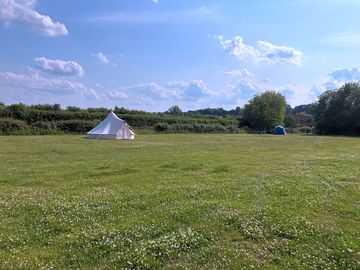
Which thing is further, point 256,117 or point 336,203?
point 256,117

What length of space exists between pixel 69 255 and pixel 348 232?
5777 millimetres

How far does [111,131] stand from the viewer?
51.2 metres

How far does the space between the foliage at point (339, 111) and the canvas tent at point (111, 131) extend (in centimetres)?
5767

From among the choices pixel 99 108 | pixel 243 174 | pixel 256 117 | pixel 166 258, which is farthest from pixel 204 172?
pixel 256 117

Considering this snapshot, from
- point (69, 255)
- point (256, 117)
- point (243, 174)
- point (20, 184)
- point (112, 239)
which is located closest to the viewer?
point (69, 255)

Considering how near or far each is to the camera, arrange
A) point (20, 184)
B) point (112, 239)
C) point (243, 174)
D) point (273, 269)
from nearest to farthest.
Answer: point (273, 269) → point (112, 239) → point (20, 184) → point (243, 174)

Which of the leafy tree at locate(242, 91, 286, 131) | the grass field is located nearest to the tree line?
the leafy tree at locate(242, 91, 286, 131)

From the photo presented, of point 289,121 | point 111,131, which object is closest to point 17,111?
point 111,131

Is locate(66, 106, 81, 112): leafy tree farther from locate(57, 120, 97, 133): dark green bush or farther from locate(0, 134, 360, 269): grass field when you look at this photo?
locate(0, 134, 360, 269): grass field

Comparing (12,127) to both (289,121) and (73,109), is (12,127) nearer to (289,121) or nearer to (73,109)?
(73,109)

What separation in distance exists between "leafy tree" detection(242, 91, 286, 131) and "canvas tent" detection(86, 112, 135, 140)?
200 ft

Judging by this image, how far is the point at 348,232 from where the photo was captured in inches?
330

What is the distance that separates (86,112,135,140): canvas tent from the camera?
50.7 metres

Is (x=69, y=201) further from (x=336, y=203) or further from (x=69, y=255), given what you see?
(x=336, y=203)
